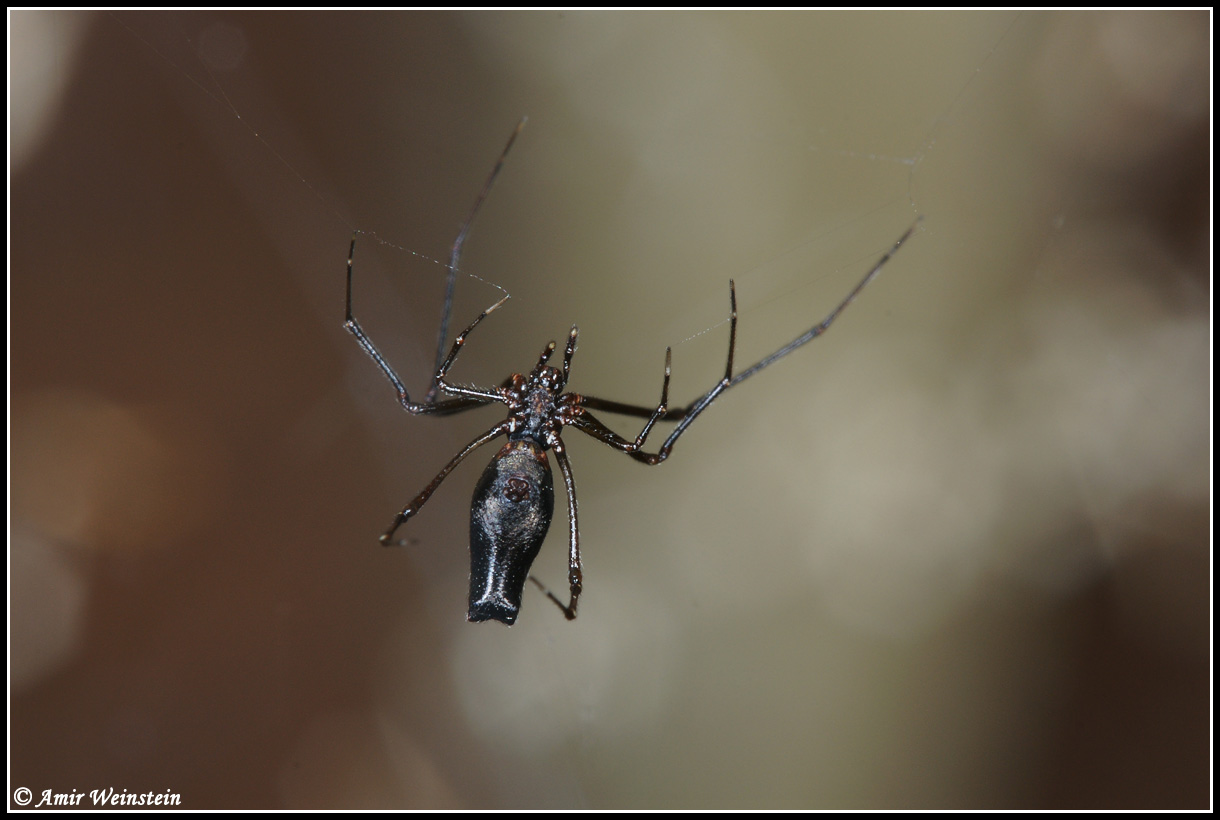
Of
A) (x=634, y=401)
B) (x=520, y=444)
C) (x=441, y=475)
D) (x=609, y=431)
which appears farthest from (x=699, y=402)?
(x=634, y=401)

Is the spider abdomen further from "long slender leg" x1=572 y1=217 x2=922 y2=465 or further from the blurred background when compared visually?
the blurred background

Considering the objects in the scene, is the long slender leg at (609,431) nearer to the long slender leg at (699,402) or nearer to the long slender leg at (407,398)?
the long slender leg at (699,402)

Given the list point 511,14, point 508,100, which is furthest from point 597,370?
point 511,14

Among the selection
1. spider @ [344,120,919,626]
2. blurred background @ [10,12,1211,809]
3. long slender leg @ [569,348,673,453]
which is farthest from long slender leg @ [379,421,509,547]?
blurred background @ [10,12,1211,809]

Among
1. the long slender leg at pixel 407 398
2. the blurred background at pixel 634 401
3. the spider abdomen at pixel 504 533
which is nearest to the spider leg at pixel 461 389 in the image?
the long slender leg at pixel 407 398

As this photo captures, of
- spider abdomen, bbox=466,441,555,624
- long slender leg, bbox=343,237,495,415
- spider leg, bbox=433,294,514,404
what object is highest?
spider leg, bbox=433,294,514,404

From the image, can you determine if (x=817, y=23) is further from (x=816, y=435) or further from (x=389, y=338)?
(x=389, y=338)
